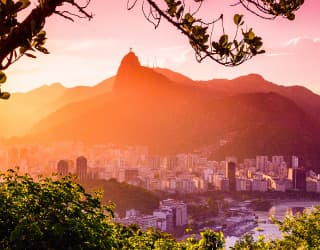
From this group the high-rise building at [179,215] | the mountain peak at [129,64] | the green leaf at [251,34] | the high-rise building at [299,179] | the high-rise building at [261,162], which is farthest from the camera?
the mountain peak at [129,64]

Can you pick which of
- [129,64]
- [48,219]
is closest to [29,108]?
[129,64]

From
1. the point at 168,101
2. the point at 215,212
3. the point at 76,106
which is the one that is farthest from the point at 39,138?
the point at 215,212

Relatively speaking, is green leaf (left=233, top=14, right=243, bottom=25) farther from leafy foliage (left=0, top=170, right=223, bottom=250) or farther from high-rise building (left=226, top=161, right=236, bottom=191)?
high-rise building (left=226, top=161, right=236, bottom=191)

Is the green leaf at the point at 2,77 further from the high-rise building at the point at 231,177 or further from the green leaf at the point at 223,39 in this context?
the high-rise building at the point at 231,177

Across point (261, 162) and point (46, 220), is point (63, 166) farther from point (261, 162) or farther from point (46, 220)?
point (46, 220)

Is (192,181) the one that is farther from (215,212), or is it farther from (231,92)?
(231,92)

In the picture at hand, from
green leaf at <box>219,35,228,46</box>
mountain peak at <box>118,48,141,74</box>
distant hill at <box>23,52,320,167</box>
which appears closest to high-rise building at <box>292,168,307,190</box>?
distant hill at <box>23,52,320,167</box>

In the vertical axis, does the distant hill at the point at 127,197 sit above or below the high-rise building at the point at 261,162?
below

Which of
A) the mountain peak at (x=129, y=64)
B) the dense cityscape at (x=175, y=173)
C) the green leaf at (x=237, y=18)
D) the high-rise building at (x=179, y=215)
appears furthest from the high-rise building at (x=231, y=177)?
the green leaf at (x=237, y=18)
